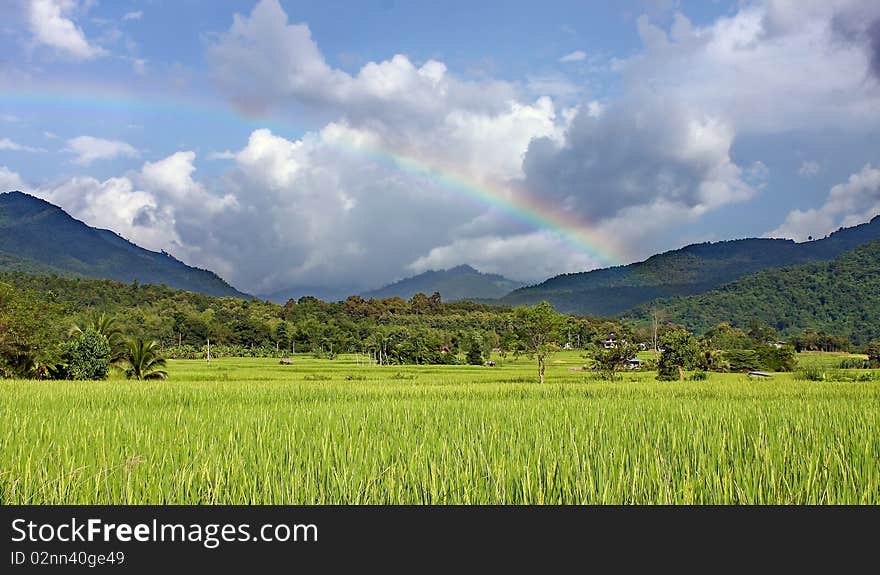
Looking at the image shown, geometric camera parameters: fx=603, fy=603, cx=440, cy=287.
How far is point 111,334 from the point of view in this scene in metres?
32.3

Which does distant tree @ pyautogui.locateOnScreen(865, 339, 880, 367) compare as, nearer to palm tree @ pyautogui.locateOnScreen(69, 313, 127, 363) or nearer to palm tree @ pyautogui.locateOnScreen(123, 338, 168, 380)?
palm tree @ pyautogui.locateOnScreen(123, 338, 168, 380)

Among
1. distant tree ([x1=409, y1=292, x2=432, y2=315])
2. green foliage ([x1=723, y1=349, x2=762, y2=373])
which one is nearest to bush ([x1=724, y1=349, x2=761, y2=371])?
green foliage ([x1=723, y1=349, x2=762, y2=373])

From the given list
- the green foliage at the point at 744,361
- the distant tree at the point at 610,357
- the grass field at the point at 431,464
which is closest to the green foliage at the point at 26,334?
the grass field at the point at 431,464

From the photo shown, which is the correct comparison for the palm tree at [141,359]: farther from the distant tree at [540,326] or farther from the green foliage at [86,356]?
the distant tree at [540,326]

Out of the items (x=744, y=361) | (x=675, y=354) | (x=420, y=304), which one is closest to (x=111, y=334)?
(x=675, y=354)

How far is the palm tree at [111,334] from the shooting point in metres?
31.7

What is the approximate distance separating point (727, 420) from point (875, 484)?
3986mm

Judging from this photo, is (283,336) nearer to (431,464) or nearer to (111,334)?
(111,334)

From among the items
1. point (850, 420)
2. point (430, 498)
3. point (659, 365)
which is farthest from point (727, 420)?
point (659, 365)

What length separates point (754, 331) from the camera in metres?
83.5

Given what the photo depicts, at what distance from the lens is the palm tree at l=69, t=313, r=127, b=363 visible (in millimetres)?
31656

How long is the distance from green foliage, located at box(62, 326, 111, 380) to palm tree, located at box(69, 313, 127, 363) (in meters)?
1.28

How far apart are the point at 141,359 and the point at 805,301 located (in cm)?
12118

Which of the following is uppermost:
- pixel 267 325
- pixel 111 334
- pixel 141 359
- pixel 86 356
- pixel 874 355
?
pixel 267 325
